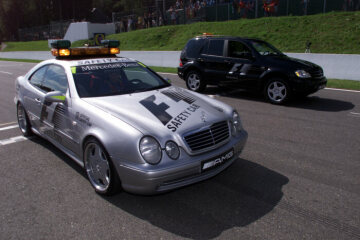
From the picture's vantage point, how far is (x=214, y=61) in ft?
31.8

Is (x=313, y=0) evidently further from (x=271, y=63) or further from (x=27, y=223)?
(x=27, y=223)

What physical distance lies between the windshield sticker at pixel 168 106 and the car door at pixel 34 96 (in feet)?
6.32

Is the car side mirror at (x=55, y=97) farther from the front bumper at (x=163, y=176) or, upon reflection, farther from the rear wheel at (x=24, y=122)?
the rear wheel at (x=24, y=122)

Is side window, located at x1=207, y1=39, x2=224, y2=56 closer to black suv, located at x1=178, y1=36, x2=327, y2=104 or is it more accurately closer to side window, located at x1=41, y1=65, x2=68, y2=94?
black suv, located at x1=178, y1=36, x2=327, y2=104

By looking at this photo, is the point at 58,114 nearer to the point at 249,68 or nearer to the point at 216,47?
the point at 249,68

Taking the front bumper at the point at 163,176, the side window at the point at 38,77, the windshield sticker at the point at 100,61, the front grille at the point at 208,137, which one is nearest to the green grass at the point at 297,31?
the windshield sticker at the point at 100,61

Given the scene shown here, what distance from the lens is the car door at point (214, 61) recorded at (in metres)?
9.52

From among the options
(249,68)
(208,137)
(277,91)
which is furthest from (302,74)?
(208,137)

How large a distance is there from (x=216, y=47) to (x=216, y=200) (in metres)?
6.96

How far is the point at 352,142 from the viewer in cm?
542

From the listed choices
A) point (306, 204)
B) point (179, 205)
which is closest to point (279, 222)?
point (306, 204)

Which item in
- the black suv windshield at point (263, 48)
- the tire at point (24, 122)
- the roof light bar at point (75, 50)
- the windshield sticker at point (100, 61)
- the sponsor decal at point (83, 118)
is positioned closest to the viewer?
the sponsor decal at point (83, 118)

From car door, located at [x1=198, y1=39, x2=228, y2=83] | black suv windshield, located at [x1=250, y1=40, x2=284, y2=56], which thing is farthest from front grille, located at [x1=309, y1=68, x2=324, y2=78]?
car door, located at [x1=198, y1=39, x2=228, y2=83]

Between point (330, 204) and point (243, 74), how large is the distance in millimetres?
6020
